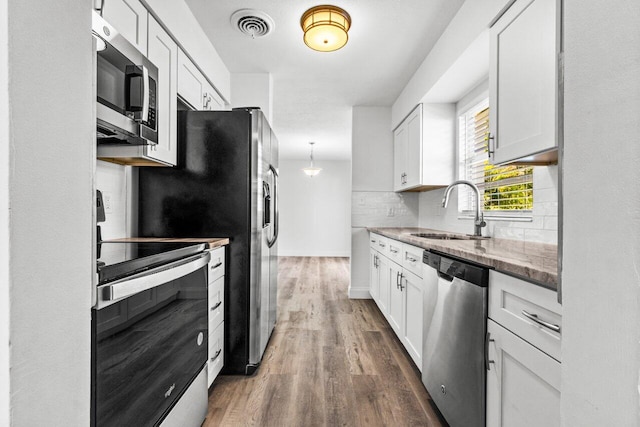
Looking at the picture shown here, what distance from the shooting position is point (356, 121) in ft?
14.5

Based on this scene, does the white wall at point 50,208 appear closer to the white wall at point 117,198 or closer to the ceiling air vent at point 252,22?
the white wall at point 117,198

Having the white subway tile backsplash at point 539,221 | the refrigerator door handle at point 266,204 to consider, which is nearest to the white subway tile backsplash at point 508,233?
the white subway tile backsplash at point 539,221

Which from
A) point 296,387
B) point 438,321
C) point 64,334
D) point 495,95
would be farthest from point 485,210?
point 64,334

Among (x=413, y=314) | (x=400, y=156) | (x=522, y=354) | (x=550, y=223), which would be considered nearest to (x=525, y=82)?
(x=550, y=223)

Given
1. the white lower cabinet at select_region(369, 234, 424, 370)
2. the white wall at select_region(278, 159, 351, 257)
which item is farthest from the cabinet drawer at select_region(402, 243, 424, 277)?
the white wall at select_region(278, 159, 351, 257)

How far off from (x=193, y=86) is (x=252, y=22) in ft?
2.03

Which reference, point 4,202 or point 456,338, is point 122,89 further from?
point 456,338

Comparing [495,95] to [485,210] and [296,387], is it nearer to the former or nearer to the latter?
[485,210]

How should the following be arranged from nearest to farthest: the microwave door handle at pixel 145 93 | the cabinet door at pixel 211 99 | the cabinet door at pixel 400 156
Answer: the microwave door handle at pixel 145 93, the cabinet door at pixel 211 99, the cabinet door at pixel 400 156

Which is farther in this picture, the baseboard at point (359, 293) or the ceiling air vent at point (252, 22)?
the baseboard at point (359, 293)

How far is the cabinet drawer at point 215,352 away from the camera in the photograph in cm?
188

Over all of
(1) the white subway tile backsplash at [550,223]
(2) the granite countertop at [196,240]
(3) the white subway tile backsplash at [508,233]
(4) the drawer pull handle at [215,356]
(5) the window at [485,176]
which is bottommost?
(4) the drawer pull handle at [215,356]

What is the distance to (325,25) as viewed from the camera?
2236 millimetres

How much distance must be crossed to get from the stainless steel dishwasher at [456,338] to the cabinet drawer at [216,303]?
3.86 feet
